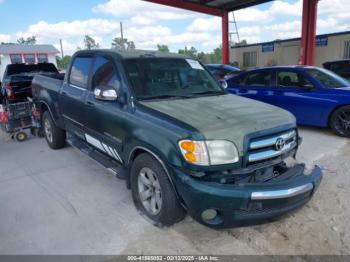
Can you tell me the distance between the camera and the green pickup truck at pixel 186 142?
261cm

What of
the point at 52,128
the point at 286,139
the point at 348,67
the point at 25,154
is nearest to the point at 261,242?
the point at 286,139

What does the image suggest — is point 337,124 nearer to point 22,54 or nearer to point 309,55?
point 309,55

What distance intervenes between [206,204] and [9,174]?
145 inches

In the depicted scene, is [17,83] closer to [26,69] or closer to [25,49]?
[26,69]

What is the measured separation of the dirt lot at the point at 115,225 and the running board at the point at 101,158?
40 centimetres

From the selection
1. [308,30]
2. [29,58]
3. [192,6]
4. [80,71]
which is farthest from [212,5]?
[29,58]

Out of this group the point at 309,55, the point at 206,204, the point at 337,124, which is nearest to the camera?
the point at 206,204

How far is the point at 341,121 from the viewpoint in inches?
250

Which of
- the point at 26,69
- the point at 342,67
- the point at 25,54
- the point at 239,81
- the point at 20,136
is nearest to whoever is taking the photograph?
the point at 20,136

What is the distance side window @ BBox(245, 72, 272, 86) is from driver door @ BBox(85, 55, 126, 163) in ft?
15.5

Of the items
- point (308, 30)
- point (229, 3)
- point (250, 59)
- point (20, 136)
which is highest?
point (229, 3)

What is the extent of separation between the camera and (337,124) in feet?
21.0

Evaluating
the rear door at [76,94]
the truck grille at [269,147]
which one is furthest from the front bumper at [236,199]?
the rear door at [76,94]

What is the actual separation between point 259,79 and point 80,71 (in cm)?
475
